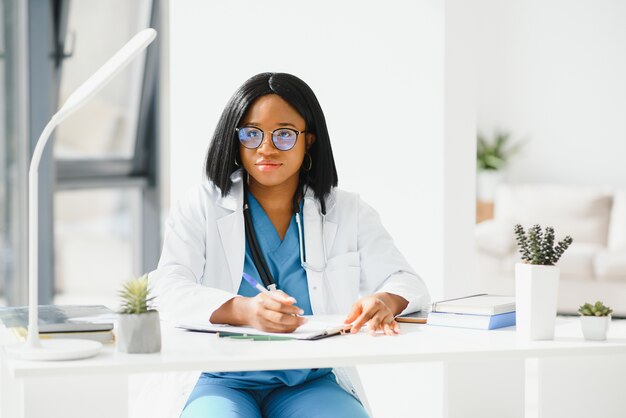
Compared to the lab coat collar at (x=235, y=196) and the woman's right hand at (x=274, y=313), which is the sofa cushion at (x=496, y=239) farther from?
the woman's right hand at (x=274, y=313)

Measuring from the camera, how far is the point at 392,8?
115 inches

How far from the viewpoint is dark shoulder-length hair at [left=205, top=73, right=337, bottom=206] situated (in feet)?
6.89

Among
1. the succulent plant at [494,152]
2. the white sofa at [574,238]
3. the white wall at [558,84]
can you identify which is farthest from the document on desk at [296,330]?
the white wall at [558,84]

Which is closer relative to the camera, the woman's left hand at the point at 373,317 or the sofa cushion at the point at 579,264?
the woman's left hand at the point at 373,317

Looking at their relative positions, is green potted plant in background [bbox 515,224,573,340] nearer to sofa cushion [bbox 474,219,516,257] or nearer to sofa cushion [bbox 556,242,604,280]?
sofa cushion [bbox 556,242,604,280]

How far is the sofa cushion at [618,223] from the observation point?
19.4ft

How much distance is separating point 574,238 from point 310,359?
4.94 m

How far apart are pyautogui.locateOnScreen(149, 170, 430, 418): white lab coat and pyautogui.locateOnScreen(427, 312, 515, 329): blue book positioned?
12cm

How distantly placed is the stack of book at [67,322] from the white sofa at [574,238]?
425 cm

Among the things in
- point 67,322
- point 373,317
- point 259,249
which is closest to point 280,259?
point 259,249

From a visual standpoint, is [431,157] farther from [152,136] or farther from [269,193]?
[152,136]

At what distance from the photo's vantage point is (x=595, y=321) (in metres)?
1.70

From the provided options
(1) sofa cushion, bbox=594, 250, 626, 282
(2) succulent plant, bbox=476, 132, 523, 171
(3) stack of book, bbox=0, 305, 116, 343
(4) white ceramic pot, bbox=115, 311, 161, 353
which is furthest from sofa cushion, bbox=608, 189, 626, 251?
(4) white ceramic pot, bbox=115, 311, 161, 353

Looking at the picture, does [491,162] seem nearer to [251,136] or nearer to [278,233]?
[278,233]
